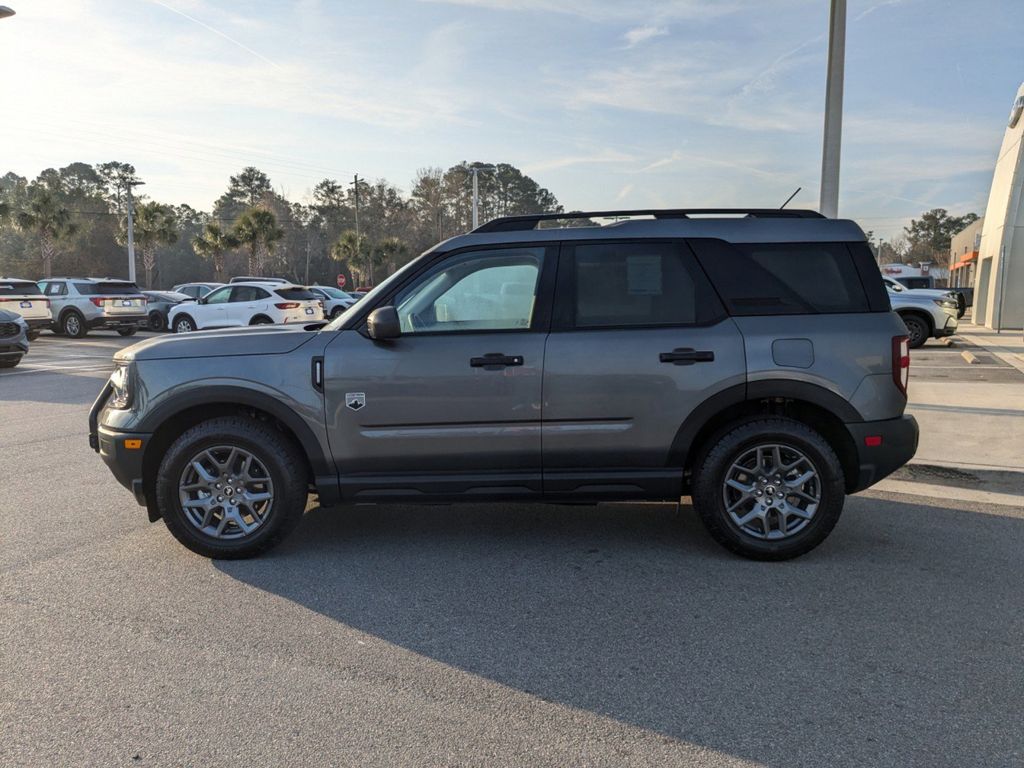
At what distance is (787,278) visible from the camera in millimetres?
4699

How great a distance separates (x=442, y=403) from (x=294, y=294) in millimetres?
18625

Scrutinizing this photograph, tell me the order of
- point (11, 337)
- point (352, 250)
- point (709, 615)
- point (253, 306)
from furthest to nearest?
point (352, 250)
point (253, 306)
point (11, 337)
point (709, 615)

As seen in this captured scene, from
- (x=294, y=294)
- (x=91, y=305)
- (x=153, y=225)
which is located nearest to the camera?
(x=294, y=294)

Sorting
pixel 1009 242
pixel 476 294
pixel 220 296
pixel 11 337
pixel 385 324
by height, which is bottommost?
pixel 11 337

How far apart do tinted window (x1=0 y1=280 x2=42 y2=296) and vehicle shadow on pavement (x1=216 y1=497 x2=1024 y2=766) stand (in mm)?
17199

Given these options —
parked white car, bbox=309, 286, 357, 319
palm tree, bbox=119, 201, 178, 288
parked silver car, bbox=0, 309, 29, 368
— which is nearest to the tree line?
palm tree, bbox=119, 201, 178, 288

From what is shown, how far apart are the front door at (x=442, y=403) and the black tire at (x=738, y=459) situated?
3.31 ft

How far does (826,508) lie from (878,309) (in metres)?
1.20

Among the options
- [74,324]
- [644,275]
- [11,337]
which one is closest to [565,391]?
[644,275]

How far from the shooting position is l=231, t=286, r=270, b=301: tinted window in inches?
851

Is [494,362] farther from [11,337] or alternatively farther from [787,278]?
[11,337]

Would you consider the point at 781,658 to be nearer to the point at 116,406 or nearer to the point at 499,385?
the point at 499,385

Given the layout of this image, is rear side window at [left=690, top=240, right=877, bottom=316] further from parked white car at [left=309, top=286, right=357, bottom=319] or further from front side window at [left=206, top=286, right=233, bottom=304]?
parked white car at [left=309, top=286, right=357, bottom=319]

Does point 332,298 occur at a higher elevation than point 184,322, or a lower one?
higher
